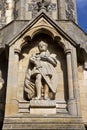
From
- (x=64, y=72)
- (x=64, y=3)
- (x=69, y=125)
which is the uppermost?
(x=64, y=3)

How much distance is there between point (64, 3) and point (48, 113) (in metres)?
4.95

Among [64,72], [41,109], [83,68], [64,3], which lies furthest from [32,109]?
[64,3]

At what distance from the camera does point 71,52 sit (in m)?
8.38

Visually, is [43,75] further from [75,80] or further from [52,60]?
[75,80]

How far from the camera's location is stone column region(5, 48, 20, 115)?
24.9ft

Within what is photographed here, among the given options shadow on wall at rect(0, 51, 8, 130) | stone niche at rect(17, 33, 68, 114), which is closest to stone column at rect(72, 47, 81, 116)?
stone niche at rect(17, 33, 68, 114)

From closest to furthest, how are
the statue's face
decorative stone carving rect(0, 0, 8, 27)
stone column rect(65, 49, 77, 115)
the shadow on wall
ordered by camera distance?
1. stone column rect(65, 49, 77, 115)
2. the shadow on wall
3. the statue's face
4. decorative stone carving rect(0, 0, 8, 27)

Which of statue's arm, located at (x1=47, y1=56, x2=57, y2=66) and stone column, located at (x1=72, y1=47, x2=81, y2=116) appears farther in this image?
statue's arm, located at (x1=47, y1=56, x2=57, y2=66)

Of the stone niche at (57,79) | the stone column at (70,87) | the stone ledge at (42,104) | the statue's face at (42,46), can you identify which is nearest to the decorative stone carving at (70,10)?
the stone niche at (57,79)

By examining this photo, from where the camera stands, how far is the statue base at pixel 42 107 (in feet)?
25.0

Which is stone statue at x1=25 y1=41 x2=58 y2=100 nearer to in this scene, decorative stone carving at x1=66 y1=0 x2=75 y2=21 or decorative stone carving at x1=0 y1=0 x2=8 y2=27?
decorative stone carving at x1=66 y1=0 x2=75 y2=21

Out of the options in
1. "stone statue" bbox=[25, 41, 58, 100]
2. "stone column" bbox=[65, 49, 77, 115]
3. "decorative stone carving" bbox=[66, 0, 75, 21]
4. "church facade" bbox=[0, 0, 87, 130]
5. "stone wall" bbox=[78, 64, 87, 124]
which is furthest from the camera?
"decorative stone carving" bbox=[66, 0, 75, 21]

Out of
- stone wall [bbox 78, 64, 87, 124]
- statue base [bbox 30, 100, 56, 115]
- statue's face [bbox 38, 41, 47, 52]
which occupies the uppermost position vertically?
statue's face [bbox 38, 41, 47, 52]

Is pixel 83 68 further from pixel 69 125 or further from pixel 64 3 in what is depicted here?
pixel 64 3
